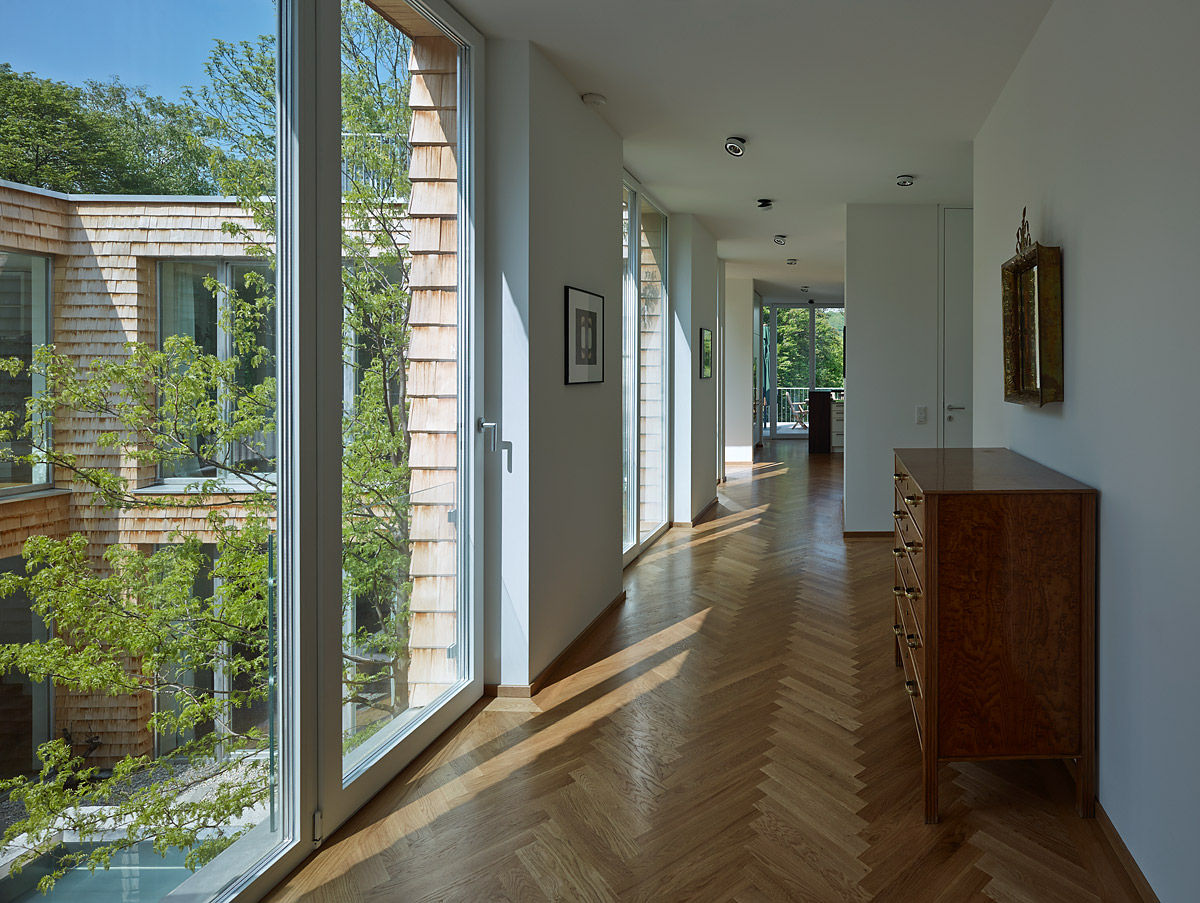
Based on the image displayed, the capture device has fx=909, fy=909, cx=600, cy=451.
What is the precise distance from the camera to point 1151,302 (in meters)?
2.22

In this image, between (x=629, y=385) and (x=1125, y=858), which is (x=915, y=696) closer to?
(x=1125, y=858)

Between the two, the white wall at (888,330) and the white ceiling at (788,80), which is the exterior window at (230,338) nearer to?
the white ceiling at (788,80)

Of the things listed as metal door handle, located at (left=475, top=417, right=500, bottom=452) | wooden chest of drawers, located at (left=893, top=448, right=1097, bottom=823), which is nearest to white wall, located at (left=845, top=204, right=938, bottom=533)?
metal door handle, located at (left=475, top=417, right=500, bottom=452)

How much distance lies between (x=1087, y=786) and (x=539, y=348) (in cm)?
249

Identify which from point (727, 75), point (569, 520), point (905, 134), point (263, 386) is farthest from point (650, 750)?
point (905, 134)

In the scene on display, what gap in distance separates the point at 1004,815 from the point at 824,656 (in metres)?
1.58

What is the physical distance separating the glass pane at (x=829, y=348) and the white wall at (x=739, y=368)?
6.09 meters

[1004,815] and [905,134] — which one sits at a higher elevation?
[905,134]

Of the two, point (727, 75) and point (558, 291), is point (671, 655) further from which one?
Answer: point (727, 75)

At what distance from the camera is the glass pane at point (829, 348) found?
744 inches

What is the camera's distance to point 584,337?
176 inches

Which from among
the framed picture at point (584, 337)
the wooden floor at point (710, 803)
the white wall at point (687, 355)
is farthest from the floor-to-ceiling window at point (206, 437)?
the white wall at point (687, 355)

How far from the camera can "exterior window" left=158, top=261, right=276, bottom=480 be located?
2.01 meters

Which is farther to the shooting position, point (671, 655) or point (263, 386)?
point (671, 655)
